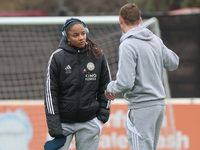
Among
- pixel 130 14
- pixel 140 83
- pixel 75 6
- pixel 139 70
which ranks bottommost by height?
pixel 140 83

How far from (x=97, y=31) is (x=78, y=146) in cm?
470

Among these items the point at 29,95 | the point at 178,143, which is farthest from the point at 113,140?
the point at 29,95

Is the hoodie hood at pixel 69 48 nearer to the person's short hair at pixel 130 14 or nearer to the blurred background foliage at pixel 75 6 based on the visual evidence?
the person's short hair at pixel 130 14

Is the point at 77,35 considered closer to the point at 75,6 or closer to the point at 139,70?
the point at 139,70

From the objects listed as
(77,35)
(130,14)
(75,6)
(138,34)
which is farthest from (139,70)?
(75,6)

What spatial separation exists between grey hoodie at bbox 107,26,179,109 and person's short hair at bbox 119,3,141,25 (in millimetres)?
80

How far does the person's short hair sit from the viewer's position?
4.04 meters

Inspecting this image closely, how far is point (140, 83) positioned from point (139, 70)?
0.12 metres

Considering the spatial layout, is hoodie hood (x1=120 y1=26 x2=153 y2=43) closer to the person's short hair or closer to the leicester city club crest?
the person's short hair

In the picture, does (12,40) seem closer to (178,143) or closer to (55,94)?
(178,143)

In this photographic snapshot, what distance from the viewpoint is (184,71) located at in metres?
9.97

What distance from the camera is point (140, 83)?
4.04 m

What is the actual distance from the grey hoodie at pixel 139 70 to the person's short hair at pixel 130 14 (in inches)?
3.2

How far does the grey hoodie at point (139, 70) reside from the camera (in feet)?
12.9
